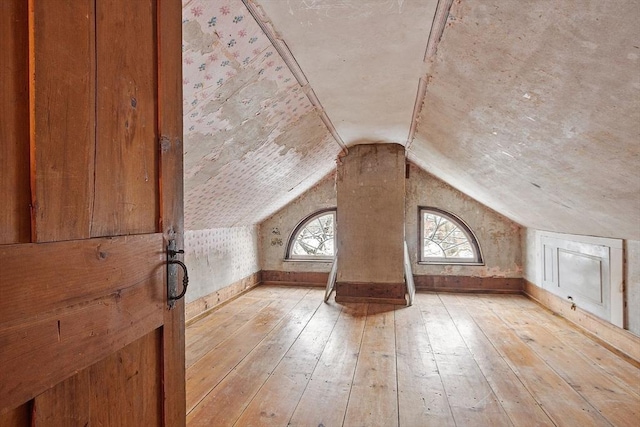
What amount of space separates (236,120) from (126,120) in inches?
55.1

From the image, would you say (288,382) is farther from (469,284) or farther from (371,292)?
(469,284)

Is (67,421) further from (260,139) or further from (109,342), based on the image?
(260,139)

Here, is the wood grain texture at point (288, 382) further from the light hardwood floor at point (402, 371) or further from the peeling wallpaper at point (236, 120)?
the peeling wallpaper at point (236, 120)

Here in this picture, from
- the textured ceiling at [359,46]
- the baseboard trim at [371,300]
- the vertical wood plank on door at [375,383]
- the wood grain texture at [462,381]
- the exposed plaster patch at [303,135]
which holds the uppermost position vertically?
the textured ceiling at [359,46]

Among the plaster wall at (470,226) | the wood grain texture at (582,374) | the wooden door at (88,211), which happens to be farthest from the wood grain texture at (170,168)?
the plaster wall at (470,226)

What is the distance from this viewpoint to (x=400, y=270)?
3.99 metres

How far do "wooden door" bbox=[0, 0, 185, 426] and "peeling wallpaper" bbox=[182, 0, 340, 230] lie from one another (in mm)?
523

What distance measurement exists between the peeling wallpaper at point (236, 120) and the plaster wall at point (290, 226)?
106cm

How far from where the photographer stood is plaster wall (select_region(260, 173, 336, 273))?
16.9 ft

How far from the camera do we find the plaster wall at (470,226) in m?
4.61

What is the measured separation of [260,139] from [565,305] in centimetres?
336

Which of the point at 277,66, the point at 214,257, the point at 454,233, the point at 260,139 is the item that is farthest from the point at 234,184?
the point at 454,233

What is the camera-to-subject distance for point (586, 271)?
304 cm

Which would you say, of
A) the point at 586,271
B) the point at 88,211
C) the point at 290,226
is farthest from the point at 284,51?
the point at 290,226
